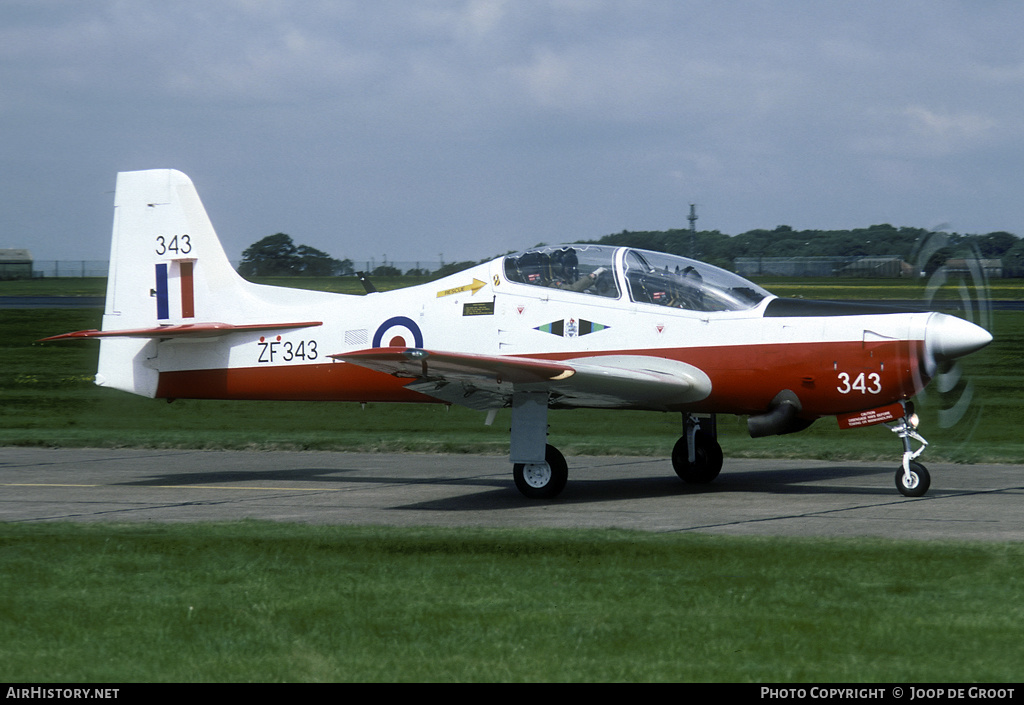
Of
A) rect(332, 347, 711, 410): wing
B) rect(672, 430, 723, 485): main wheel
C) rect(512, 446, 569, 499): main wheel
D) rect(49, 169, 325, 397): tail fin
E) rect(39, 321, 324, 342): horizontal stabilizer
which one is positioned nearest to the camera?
rect(332, 347, 711, 410): wing

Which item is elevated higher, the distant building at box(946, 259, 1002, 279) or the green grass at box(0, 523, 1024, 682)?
the distant building at box(946, 259, 1002, 279)

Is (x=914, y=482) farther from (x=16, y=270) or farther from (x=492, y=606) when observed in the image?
(x=16, y=270)

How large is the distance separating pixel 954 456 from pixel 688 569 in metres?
8.24

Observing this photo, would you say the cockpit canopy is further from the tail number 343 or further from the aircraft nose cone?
the aircraft nose cone

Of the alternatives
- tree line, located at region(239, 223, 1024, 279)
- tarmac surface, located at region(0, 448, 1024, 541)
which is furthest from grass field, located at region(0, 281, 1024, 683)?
tree line, located at region(239, 223, 1024, 279)

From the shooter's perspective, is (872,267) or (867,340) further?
(872,267)

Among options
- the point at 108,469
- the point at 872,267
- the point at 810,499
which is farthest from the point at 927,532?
the point at 872,267

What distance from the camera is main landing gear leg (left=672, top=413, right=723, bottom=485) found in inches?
504

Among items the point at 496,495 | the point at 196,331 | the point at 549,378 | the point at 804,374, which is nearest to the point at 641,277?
the point at 549,378

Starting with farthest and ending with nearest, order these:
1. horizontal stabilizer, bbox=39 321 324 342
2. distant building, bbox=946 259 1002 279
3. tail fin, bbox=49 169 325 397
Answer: tail fin, bbox=49 169 325 397 < horizontal stabilizer, bbox=39 321 324 342 < distant building, bbox=946 259 1002 279

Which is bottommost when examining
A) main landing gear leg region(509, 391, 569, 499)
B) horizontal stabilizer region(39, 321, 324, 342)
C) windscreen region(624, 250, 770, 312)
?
main landing gear leg region(509, 391, 569, 499)

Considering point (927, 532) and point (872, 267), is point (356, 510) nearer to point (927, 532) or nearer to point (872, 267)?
point (927, 532)

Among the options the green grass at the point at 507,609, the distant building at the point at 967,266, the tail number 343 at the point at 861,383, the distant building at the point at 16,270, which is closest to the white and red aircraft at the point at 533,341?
the tail number 343 at the point at 861,383

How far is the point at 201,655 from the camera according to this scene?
554cm
